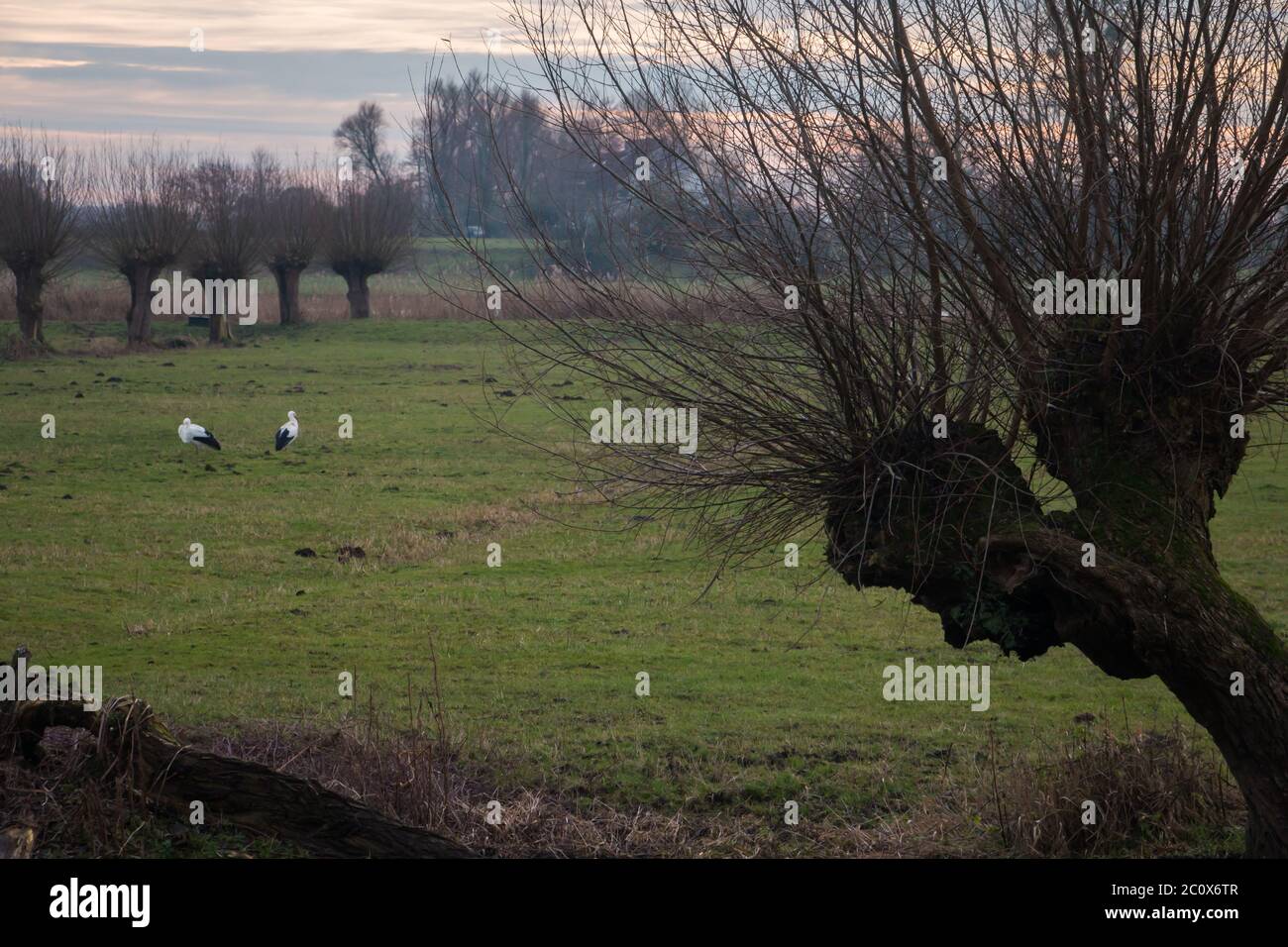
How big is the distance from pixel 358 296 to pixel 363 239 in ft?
8.96

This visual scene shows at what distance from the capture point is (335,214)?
55.9 meters

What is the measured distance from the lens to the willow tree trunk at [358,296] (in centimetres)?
5416

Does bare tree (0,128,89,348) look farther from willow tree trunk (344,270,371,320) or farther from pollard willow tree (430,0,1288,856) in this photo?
pollard willow tree (430,0,1288,856)

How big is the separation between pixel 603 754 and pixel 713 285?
420 centimetres

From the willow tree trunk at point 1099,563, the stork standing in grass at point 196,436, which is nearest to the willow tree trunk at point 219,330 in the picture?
the stork standing in grass at point 196,436

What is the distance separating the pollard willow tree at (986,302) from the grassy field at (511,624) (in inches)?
40.0

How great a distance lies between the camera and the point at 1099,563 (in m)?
5.64

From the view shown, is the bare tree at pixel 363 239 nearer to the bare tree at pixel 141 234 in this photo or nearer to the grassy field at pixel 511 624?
the bare tree at pixel 141 234

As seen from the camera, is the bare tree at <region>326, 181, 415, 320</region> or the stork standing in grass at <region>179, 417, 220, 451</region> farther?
the bare tree at <region>326, 181, 415, 320</region>

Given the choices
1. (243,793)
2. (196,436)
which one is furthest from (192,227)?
(243,793)

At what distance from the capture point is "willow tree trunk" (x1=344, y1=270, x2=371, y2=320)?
5416cm

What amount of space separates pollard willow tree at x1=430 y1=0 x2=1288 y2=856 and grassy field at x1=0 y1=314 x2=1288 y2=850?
1.02 meters

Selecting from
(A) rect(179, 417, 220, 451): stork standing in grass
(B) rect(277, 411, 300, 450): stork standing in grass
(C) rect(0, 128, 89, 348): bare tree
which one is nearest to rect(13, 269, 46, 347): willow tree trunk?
(C) rect(0, 128, 89, 348): bare tree

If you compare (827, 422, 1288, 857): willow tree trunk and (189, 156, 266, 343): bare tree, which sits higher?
(189, 156, 266, 343): bare tree
